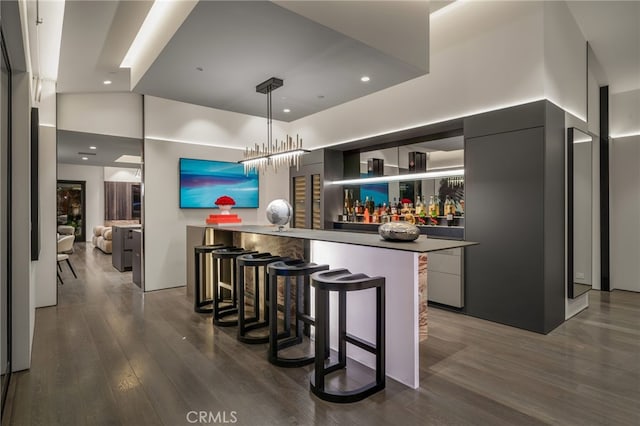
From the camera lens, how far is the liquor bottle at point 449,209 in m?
4.47

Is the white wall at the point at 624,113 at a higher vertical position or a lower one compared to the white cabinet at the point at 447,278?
higher

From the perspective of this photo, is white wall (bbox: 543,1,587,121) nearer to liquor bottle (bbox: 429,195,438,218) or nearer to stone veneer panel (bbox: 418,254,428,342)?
liquor bottle (bbox: 429,195,438,218)

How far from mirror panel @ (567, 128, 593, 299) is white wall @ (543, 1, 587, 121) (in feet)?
1.38

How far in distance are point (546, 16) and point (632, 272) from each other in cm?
416

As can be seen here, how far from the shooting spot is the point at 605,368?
9.00 feet

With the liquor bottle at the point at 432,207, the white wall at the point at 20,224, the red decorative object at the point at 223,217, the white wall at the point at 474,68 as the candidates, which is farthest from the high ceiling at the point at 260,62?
the liquor bottle at the point at 432,207

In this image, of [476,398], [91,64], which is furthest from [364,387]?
[91,64]

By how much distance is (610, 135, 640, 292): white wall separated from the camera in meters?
5.21

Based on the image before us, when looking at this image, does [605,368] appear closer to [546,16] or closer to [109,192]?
[546,16]

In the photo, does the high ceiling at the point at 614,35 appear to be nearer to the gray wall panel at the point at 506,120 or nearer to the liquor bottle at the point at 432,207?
the gray wall panel at the point at 506,120

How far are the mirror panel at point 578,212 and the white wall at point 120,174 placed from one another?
1297 centimetres

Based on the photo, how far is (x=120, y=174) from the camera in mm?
12844

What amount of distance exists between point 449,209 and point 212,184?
3.95 meters

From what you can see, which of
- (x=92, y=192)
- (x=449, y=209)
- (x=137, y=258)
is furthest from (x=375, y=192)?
(x=92, y=192)
